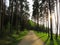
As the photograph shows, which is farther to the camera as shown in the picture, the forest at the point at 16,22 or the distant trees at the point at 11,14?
the distant trees at the point at 11,14

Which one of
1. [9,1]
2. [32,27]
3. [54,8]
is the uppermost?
[9,1]

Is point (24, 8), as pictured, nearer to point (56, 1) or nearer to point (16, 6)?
point (16, 6)

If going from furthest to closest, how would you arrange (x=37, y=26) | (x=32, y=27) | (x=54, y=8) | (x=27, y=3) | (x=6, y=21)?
(x=32, y=27) < (x=37, y=26) < (x=27, y=3) < (x=6, y=21) < (x=54, y=8)

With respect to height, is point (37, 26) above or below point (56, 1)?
below

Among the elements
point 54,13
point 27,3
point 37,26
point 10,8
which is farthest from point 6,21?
point 37,26

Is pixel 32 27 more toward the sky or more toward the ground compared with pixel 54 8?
more toward the ground

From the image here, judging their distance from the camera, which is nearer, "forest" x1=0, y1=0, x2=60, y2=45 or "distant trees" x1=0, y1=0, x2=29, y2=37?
"forest" x1=0, y1=0, x2=60, y2=45

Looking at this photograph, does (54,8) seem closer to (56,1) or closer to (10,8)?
(56,1)

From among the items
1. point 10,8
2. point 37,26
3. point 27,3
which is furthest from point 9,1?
point 37,26

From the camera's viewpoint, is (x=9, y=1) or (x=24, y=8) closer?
(x=9, y=1)

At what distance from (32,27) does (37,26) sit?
624 cm

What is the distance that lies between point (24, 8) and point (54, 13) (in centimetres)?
1816

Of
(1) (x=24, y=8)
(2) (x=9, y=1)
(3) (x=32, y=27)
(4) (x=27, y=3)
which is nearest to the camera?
(2) (x=9, y=1)

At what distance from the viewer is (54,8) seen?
23.7 metres
